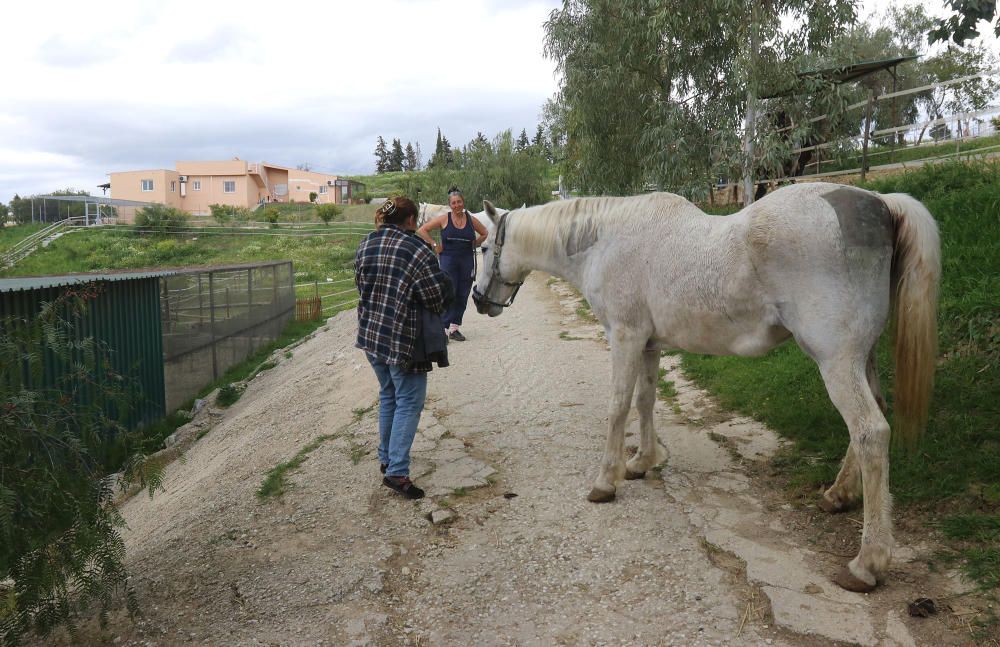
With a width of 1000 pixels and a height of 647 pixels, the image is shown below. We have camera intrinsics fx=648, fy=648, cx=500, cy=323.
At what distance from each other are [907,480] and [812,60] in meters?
11.5

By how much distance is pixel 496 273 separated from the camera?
523cm

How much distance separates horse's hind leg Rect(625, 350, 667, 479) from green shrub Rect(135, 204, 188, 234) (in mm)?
51658

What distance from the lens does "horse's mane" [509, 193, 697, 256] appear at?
4297 mm

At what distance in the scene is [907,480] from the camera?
13.0 feet

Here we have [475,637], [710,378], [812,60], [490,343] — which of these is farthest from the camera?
[812,60]

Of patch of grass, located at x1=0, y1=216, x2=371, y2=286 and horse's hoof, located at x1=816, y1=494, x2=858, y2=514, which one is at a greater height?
patch of grass, located at x1=0, y1=216, x2=371, y2=286

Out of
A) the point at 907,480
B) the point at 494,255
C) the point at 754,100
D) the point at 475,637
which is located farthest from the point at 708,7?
the point at 475,637

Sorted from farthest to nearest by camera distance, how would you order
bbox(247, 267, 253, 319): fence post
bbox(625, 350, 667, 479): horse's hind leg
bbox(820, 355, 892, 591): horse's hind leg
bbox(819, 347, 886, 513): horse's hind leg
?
bbox(247, 267, 253, 319): fence post
bbox(625, 350, 667, 479): horse's hind leg
bbox(819, 347, 886, 513): horse's hind leg
bbox(820, 355, 892, 591): horse's hind leg

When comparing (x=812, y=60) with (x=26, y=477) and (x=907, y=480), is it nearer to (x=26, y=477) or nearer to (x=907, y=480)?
(x=907, y=480)

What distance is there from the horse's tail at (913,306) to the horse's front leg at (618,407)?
144cm

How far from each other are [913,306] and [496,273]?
2893mm

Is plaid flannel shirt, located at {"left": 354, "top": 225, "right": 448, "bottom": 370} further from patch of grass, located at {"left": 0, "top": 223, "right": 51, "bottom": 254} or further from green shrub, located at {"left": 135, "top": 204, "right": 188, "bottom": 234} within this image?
patch of grass, located at {"left": 0, "top": 223, "right": 51, "bottom": 254}

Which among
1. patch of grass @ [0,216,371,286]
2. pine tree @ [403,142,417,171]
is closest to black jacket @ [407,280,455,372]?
patch of grass @ [0,216,371,286]

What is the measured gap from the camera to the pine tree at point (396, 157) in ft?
448
